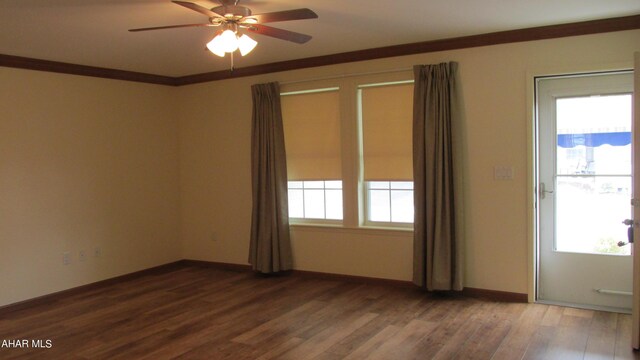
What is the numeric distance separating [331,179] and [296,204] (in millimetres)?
606

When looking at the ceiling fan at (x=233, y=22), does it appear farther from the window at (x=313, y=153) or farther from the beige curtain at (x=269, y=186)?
the beige curtain at (x=269, y=186)

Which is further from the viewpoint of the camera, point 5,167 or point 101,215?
point 101,215

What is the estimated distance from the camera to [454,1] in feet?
11.6

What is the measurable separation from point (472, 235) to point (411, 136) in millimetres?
1137

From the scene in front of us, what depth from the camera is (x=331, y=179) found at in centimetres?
555

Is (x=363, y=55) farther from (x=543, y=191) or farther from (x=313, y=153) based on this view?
(x=543, y=191)

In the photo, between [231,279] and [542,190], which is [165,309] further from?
[542,190]

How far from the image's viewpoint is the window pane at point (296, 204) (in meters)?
5.86

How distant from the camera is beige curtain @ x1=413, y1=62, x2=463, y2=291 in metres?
4.68

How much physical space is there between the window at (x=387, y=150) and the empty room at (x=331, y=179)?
2 centimetres

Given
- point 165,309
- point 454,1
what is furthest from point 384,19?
point 165,309

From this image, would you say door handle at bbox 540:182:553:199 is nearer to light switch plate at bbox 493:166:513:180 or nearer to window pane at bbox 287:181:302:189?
light switch plate at bbox 493:166:513:180

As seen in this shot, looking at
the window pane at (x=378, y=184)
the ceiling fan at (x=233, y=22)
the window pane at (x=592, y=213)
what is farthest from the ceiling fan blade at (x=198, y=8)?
the window pane at (x=592, y=213)

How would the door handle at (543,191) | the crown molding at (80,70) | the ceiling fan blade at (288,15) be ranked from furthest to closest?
the crown molding at (80,70) → the door handle at (543,191) → the ceiling fan blade at (288,15)
